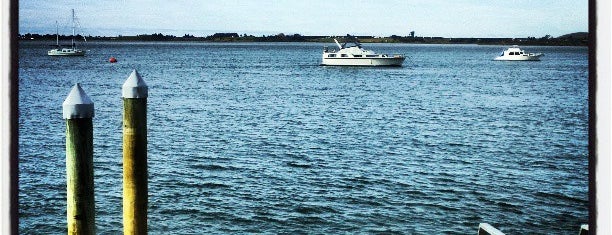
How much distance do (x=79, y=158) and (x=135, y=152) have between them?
567 millimetres

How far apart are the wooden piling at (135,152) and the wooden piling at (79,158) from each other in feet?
1.29

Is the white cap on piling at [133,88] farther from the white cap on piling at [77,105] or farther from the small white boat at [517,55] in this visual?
the small white boat at [517,55]

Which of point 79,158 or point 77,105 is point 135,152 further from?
point 77,105

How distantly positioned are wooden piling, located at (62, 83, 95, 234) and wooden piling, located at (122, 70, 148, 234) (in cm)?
39

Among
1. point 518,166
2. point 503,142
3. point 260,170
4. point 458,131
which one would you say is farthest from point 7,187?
point 458,131

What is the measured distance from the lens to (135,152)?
6.31 meters

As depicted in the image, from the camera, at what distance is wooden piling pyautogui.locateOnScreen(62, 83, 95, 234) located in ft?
18.4

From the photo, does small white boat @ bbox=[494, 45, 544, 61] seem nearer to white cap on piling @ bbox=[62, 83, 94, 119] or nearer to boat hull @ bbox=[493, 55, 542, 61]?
boat hull @ bbox=[493, 55, 542, 61]

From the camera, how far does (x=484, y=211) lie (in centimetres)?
1775

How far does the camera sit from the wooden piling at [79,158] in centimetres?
561

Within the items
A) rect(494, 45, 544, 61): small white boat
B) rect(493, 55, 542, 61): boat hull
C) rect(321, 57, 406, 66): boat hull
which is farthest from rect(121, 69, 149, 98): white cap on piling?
rect(494, 45, 544, 61): small white boat

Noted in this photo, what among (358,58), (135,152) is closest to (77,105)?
(135,152)

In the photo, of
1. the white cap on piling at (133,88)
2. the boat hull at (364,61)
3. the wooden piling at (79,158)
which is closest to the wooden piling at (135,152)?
the white cap on piling at (133,88)

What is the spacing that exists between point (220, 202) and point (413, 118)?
21959 mm
